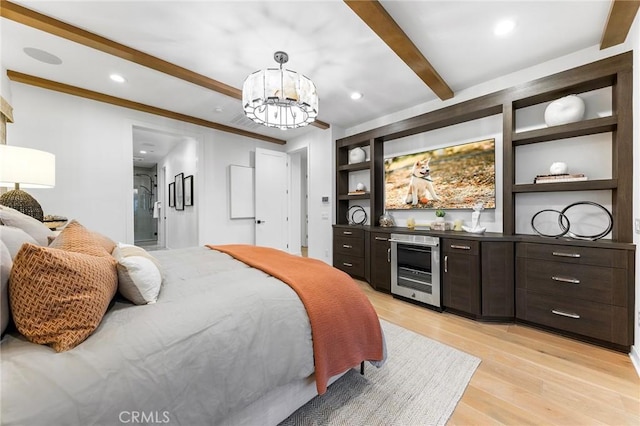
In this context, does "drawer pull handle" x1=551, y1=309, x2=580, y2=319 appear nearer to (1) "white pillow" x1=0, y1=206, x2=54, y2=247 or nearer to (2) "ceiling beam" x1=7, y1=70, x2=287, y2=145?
(1) "white pillow" x1=0, y1=206, x2=54, y2=247

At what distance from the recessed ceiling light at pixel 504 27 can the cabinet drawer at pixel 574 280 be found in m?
2.08

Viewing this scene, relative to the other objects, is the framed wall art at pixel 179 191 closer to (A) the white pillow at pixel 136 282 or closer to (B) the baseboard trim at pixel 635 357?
(A) the white pillow at pixel 136 282

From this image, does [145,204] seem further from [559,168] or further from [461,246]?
[559,168]

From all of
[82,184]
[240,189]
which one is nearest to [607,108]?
[240,189]

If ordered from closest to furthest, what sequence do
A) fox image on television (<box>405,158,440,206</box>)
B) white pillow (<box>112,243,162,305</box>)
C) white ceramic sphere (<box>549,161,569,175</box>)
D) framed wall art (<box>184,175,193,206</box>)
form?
1. white pillow (<box>112,243,162,305</box>)
2. white ceramic sphere (<box>549,161,569,175</box>)
3. fox image on television (<box>405,158,440,206</box>)
4. framed wall art (<box>184,175,193,206</box>)

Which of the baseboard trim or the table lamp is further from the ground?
the table lamp

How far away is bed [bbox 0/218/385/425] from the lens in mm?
705

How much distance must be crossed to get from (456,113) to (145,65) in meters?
3.53

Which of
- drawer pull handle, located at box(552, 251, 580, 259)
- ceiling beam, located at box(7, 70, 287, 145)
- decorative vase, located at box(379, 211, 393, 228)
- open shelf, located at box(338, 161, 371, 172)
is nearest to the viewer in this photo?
drawer pull handle, located at box(552, 251, 580, 259)

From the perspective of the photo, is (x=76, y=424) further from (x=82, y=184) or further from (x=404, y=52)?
(x=82, y=184)

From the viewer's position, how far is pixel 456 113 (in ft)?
10.00

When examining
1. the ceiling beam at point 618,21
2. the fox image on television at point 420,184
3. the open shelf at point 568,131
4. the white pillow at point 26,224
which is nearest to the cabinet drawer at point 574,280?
the open shelf at point 568,131

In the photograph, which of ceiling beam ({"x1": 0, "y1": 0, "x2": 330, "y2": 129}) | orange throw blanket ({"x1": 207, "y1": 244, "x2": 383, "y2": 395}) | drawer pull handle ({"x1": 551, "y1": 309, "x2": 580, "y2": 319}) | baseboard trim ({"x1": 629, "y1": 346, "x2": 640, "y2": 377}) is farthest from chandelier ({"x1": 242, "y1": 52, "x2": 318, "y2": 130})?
baseboard trim ({"x1": 629, "y1": 346, "x2": 640, "y2": 377})

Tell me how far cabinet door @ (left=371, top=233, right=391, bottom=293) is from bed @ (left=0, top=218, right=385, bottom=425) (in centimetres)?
202
